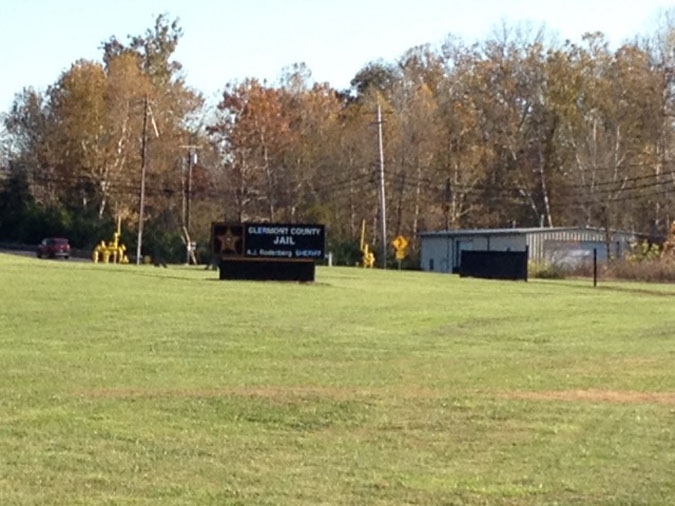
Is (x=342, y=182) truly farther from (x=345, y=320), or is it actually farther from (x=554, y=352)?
(x=554, y=352)

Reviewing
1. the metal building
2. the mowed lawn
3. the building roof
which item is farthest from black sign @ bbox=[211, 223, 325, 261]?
the building roof

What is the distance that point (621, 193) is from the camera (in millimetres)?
93312

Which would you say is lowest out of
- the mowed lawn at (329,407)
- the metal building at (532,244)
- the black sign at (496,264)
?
the mowed lawn at (329,407)

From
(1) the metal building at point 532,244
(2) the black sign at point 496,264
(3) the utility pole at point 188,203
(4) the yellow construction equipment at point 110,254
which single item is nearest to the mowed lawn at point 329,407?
(2) the black sign at point 496,264

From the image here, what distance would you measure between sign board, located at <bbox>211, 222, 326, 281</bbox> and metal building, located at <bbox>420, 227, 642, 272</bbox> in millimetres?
28965

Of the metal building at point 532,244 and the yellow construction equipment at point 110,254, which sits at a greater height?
the metal building at point 532,244

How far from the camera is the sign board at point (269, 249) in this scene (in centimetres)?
5100

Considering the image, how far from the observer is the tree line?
94375 mm

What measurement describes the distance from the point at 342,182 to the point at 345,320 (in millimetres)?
69799

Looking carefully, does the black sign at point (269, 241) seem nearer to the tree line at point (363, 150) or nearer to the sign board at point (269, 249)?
the sign board at point (269, 249)

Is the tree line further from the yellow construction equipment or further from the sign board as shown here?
the sign board

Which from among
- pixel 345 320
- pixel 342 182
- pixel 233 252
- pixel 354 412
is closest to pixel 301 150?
pixel 342 182

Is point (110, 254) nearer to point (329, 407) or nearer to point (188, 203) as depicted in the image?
point (188, 203)

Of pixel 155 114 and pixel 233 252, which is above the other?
pixel 155 114
